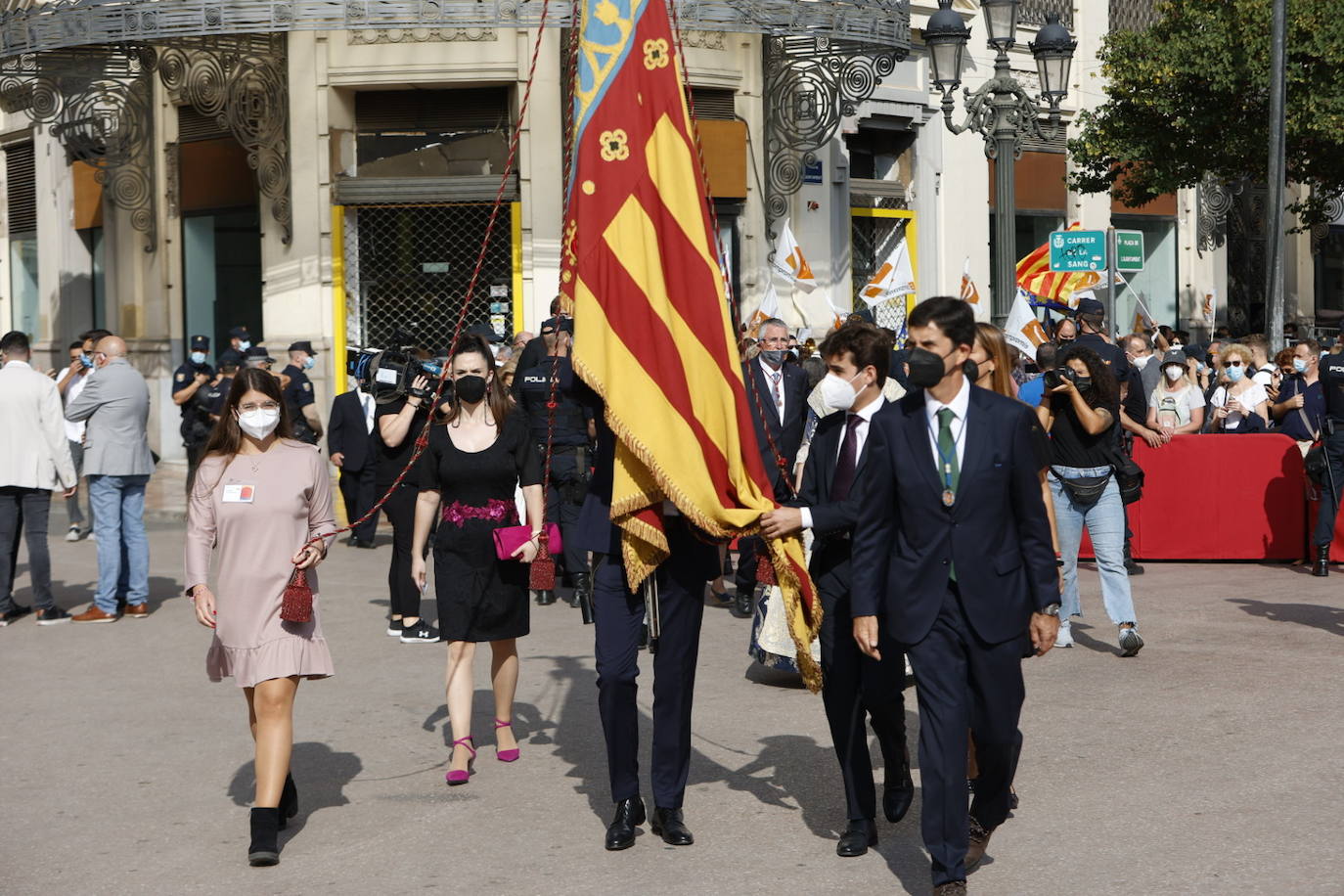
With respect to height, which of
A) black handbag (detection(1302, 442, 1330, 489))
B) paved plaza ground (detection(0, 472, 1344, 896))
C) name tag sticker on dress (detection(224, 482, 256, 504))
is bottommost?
paved plaza ground (detection(0, 472, 1344, 896))

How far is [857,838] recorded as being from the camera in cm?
627

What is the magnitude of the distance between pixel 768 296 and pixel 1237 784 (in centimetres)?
1197

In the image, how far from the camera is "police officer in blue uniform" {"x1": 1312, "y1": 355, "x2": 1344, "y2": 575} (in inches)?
523

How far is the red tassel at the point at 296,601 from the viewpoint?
6.52 m

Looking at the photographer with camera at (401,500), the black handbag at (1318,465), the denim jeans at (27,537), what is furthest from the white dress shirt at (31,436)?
the black handbag at (1318,465)

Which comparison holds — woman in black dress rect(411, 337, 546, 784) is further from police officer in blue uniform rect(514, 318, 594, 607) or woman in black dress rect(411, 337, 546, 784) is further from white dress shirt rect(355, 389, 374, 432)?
white dress shirt rect(355, 389, 374, 432)

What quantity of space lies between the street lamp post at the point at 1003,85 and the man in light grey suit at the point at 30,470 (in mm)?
7948

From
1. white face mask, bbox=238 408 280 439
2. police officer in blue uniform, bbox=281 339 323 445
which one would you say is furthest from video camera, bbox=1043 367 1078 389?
police officer in blue uniform, bbox=281 339 323 445

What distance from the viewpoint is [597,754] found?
7859 millimetres

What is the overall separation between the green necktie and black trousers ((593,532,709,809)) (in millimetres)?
1232

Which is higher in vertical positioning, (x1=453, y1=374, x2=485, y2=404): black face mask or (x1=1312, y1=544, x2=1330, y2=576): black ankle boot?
(x1=453, y1=374, x2=485, y2=404): black face mask

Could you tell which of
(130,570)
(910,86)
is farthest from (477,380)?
(910,86)

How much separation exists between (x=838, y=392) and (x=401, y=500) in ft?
16.9

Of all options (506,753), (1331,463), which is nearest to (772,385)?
(506,753)
